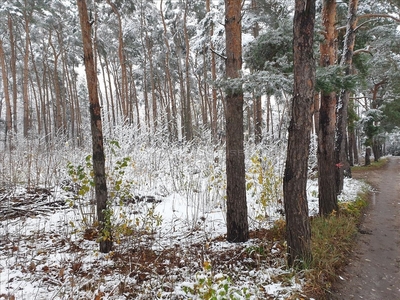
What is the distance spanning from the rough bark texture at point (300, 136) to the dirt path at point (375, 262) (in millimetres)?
666

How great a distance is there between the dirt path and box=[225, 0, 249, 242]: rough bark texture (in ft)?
5.29

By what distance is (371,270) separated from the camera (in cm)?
372

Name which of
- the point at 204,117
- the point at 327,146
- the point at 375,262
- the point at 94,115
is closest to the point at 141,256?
the point at 94,115

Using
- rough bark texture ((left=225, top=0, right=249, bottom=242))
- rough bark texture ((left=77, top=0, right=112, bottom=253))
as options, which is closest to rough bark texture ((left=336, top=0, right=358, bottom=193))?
rough bark texture ((left=225, top=0, right=249, bottom=242))

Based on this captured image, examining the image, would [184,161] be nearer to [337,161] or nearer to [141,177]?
[141,177]

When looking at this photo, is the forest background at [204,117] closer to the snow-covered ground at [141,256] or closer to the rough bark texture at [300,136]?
the snow-covered ground at [141,256]

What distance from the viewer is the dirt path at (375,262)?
317 cm

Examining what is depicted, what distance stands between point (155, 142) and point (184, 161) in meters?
1.13

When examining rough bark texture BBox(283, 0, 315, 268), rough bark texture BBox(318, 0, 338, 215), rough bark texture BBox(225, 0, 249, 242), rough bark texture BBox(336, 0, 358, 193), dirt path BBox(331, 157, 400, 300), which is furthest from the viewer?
rough bark texture BBox(336, 0, 358, 193)

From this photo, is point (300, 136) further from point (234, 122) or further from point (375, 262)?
point (375, 262)

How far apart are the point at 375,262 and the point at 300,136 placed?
2539mm

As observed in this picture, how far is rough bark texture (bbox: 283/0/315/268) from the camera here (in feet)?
9.88

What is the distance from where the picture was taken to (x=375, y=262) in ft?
13.0

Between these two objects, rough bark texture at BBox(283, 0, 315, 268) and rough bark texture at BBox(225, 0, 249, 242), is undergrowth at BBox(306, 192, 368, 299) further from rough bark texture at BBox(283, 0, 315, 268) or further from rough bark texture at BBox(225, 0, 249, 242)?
rough bark texture at BBox(225, 0, 249, 242)
